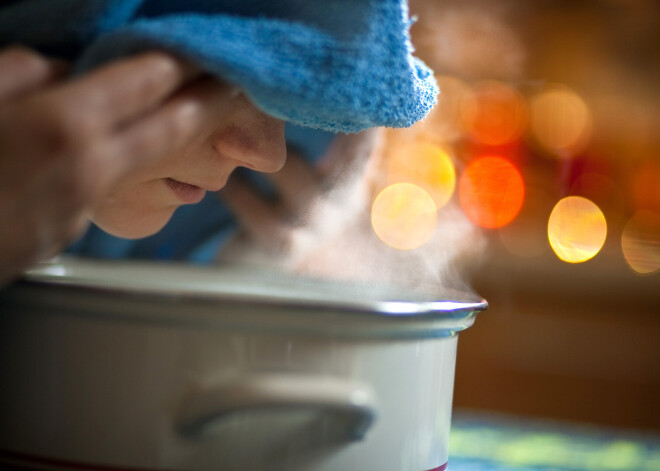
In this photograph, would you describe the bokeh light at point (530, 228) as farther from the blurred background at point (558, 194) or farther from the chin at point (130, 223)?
the chin at point (130, 223)

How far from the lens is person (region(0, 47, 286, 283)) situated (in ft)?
0.58

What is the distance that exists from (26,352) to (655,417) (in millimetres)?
1140

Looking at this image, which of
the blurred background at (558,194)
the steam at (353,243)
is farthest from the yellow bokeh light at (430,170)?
the steam at (353,243)

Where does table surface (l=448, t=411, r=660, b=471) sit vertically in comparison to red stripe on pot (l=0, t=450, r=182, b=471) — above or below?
below

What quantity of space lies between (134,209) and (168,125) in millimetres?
92

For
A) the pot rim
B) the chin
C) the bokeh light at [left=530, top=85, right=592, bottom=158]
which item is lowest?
the pot rim

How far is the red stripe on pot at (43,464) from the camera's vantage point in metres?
0.25

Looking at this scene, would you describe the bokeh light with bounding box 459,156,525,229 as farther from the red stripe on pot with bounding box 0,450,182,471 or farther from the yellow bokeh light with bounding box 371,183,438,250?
the red stripe on pot with bounding box 0,450,182,471

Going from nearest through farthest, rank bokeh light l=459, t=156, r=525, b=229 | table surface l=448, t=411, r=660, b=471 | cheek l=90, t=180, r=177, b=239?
cheek l=90, t=180, r=177, b=239
table surface l=448, t=411, r=660, b=471
bokeh light l=459, t=156, r=525, b=229

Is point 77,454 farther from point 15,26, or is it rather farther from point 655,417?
point 655,417

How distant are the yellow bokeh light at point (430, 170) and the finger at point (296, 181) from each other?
0.71 metres

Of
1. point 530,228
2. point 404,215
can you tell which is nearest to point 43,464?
point 404,215

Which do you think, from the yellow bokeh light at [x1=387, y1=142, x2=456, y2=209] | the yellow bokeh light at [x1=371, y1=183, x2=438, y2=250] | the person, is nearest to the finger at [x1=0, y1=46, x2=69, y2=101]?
the person

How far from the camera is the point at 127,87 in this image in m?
0.20
